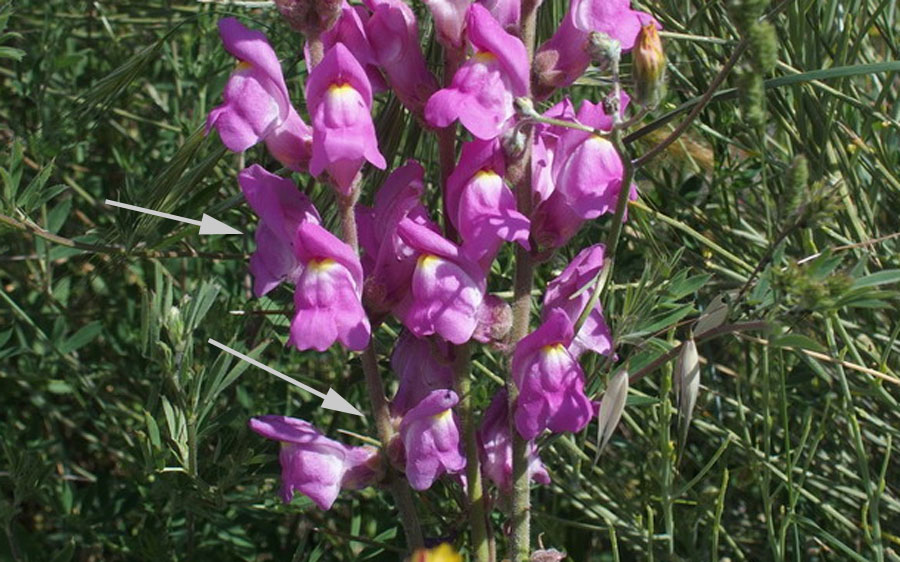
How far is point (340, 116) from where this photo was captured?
803 mm

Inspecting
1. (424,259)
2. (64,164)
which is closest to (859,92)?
(424,259)

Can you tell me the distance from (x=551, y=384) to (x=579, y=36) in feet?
0.78

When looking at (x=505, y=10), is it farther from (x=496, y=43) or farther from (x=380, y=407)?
(x=380, y=407)

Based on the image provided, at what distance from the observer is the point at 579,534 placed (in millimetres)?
1383

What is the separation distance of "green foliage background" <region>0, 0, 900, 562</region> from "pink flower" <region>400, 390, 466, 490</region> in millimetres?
129

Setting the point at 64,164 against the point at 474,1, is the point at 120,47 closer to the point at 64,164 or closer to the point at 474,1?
the point at 64,164

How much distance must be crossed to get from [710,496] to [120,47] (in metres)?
1.03

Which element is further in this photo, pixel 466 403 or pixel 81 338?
pixel 81 338

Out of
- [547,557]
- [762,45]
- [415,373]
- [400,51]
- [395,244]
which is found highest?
[762,45]

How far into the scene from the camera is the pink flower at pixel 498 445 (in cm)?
90

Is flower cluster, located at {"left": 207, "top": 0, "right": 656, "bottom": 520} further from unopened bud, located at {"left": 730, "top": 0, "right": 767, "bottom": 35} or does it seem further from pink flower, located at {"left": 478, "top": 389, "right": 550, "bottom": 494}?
unopened bud, located at {"left": 730, "top": 0, "right": 767, "bottom": 35}

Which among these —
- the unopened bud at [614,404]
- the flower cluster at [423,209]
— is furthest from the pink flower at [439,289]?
the unopened bud at [614,404]

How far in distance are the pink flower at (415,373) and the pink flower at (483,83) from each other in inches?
6.7

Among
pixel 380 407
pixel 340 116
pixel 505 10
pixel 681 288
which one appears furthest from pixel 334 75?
pixel 681 288
